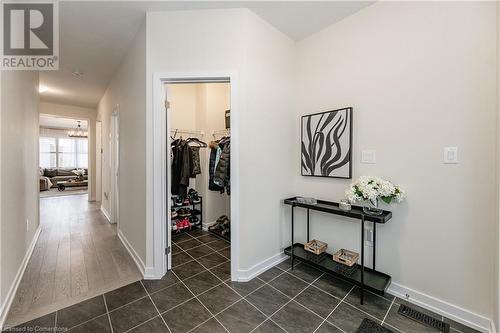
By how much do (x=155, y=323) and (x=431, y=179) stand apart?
242 cm

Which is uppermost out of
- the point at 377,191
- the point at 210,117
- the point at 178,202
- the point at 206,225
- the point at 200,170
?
the point at 210,117

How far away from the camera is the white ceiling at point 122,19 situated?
78.0 inches

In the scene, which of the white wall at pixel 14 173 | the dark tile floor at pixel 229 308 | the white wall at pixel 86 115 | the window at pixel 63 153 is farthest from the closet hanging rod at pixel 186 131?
the window at pixel 63 153

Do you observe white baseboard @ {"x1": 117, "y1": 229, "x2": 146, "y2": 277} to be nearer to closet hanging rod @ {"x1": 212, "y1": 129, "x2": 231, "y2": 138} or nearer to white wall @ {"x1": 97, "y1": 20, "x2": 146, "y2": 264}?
white wall @ {"x1": 97, "y1": 20, "x2": 146, "y2": 264}

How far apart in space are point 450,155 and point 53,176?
11.8 metres

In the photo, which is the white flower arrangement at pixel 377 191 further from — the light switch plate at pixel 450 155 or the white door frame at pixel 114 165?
the white door frame at pixel 114 165

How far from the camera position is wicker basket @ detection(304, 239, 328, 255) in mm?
2242

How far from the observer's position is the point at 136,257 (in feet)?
8.11

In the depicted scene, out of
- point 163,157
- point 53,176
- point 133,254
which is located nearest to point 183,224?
point 133,254

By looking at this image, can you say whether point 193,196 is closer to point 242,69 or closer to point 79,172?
point 242,69

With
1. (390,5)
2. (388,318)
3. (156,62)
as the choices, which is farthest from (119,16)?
(388,318)

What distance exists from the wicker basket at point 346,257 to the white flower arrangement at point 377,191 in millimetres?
604

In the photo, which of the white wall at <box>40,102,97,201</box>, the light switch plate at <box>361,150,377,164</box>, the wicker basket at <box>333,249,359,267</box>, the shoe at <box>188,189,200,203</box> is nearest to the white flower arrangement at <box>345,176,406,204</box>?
the light switch plate at <box>361,150,377,164</box>

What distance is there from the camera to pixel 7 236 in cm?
178
